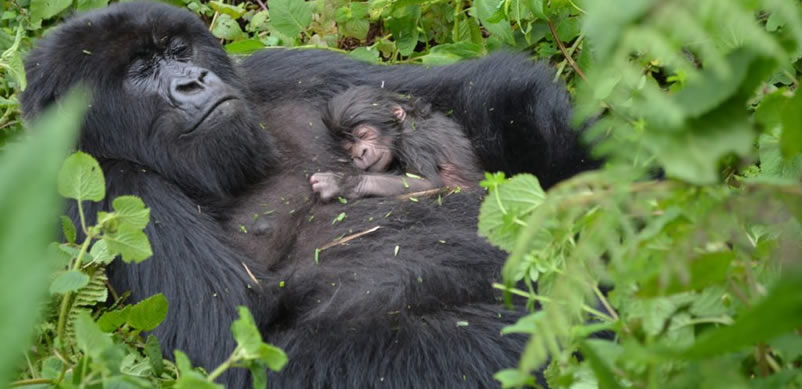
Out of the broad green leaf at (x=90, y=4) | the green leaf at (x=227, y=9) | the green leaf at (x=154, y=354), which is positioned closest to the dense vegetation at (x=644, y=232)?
the green leaf at (x=154, y=354)

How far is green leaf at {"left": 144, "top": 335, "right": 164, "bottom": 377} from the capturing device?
107 inches

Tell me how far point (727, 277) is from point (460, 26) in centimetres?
316

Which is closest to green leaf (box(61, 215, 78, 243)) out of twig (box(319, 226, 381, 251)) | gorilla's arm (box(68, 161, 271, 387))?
gorilla's arm (box(68, 161, 271, 387))

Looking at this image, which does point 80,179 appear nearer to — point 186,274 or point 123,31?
point 186,274

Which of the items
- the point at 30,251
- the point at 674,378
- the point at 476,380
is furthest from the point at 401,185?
the point at 30,251

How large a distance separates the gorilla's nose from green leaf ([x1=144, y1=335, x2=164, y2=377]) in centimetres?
87

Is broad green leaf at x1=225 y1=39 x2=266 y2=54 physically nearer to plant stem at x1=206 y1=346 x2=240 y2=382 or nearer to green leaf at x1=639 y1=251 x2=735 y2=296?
plant stem at x1=206 y1=346 x2=240 y2=382

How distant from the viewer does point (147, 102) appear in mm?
3148

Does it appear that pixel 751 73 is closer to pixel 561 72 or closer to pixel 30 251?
pixel 30 251

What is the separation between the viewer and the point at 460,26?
4441 millimetres

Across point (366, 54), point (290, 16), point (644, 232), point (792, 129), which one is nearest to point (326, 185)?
point (366, 54)

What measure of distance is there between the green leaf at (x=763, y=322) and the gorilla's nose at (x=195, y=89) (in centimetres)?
234

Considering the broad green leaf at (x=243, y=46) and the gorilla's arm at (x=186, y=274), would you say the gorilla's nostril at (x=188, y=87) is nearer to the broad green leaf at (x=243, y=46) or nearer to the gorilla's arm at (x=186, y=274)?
the gorilla's arm at (x=186, y=274)

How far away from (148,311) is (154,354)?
0.35 metres
